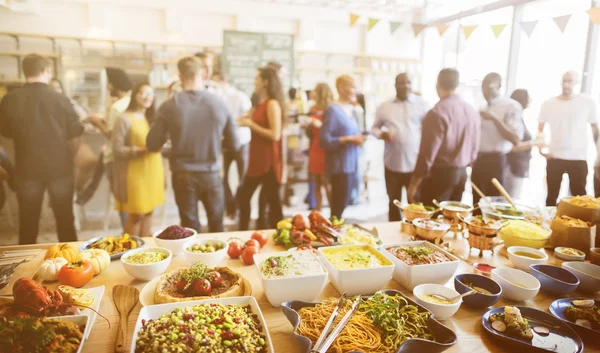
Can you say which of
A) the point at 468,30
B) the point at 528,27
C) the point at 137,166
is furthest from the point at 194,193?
the point at 528,27

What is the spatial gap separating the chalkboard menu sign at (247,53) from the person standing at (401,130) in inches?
63.4

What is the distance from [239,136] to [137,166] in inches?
47.3

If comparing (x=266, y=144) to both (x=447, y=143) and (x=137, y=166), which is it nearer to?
(x=137, y=166)

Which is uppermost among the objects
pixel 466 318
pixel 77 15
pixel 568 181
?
pixel 77 15

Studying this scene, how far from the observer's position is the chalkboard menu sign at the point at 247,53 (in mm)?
4891

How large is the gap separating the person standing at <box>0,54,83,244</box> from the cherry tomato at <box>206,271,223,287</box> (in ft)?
8.13

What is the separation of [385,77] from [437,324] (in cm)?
717

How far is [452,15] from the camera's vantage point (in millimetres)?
3871

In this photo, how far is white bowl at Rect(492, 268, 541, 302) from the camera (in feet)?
4.43

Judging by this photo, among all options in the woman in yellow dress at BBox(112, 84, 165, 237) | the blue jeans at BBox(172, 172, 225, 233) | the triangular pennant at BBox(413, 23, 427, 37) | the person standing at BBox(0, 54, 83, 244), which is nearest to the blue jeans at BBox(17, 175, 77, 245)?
the person standing at BBox(0, 54, 83, 244)

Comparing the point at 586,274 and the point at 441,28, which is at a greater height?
the point at 441,28

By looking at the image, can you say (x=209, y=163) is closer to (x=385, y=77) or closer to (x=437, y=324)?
(x=437, y=324)

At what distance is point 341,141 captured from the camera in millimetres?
3545

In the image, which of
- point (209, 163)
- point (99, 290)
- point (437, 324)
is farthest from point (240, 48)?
point (437, 324)
